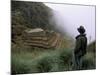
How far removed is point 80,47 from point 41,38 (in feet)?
1.71

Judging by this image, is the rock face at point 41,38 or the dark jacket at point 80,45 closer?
the rock face at point 41,38

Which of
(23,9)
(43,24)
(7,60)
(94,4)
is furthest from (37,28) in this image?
(94,4)

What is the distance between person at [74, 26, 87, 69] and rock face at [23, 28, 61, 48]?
10.0 inches

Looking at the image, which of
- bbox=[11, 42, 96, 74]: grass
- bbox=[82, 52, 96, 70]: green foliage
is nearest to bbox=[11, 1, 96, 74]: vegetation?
bbox=[11, 42, 96, 74]: grass

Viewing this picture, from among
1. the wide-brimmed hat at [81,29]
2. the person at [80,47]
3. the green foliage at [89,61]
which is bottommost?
the green foliage at [89,61]

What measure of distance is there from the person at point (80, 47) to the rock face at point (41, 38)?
254 millimetres

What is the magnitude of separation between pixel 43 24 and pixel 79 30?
473 millimetres

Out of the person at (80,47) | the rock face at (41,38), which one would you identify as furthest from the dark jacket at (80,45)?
the rock face at (41,38)

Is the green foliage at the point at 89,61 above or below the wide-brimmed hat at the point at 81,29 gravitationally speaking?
below

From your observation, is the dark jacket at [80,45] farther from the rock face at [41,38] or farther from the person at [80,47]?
the rock face at [41,38]

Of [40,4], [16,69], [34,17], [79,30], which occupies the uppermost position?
[40,4]

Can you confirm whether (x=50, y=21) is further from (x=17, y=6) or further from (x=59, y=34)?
(x=17, y=6)

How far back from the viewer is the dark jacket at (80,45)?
7.84 feet

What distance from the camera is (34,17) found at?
2.24 metres
